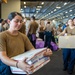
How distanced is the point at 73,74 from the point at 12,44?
3.40m

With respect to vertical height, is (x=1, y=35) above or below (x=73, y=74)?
above

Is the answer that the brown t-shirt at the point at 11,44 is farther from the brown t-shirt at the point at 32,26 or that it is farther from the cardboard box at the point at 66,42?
the brown t-shirt at the point at 32,26

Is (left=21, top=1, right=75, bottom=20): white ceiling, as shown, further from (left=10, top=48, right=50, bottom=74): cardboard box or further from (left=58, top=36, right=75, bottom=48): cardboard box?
(left=10, top=48, right=50, bottom=74): cardboard box

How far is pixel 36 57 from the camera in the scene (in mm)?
1694

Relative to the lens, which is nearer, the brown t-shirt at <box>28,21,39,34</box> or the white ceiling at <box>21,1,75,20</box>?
the brown t-shirt at <box>28,21,39,34</box>

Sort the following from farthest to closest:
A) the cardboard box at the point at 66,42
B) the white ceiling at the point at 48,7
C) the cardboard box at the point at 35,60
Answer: the white ceiling at the point at 48,7, the cardboard box at the point at 66,42, the cardboard box at the point at 35,60

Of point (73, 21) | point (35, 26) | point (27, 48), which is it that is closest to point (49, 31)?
point (35, 26)

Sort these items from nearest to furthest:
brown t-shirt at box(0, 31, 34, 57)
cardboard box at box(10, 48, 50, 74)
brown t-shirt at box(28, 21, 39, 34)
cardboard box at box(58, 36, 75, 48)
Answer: cardboard box at box(10, 48, 50, 74), brown t-shirt at box(0, 31, 34, 57), cardboard box at box(58, 36, 75, 48), brown t-shirt at box(28, 21, 39, 34)

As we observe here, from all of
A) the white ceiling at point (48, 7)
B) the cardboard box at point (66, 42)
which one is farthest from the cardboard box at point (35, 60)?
the white ceiling at point (48, 7)

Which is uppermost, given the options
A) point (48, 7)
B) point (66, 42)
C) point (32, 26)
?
point (48, 7)

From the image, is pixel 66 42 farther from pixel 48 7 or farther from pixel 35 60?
pixel 48 7

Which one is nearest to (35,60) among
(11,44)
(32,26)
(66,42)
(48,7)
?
(11,44)

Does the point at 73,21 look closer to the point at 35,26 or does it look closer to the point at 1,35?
the point at 35,26

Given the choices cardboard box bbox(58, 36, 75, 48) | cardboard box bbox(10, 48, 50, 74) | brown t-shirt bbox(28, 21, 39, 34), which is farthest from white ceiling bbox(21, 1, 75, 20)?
cardboard box bbox(10, 48, 50, 74)
